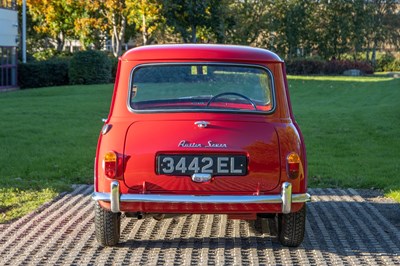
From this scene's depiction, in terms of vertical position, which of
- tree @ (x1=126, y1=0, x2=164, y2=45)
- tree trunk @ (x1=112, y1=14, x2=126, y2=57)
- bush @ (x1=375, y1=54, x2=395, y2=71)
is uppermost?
tree @ (x1=126, y1=0, x2=164, y2=45)

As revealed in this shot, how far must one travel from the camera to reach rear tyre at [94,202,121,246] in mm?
6543

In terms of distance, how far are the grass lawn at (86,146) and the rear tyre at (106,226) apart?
1.53 m

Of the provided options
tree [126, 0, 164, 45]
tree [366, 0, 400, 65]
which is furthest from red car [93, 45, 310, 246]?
tree [366, 0, 400, 65]

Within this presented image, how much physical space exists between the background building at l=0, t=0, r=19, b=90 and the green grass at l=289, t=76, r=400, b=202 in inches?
584

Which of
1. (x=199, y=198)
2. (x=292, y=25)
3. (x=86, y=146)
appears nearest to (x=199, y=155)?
(x=199, y=198)

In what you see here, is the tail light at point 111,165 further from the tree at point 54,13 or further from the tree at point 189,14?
the tree at point 54,13

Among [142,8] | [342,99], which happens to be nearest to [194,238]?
[342,99]

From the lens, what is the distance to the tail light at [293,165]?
6.32m

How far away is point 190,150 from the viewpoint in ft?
20.5

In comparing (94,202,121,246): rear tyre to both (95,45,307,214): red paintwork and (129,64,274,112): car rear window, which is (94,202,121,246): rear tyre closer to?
(95,45,307,214): red paintwork

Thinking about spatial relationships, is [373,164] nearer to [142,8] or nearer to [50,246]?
[50,246]

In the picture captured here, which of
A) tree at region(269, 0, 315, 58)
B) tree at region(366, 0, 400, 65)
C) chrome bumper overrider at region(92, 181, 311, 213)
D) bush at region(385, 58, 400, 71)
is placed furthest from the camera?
tree at region(366, 0, 400, 65)

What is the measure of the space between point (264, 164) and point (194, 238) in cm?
110

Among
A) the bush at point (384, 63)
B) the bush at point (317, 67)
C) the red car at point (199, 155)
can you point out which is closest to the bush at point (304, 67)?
the bush at point (317, 67)
